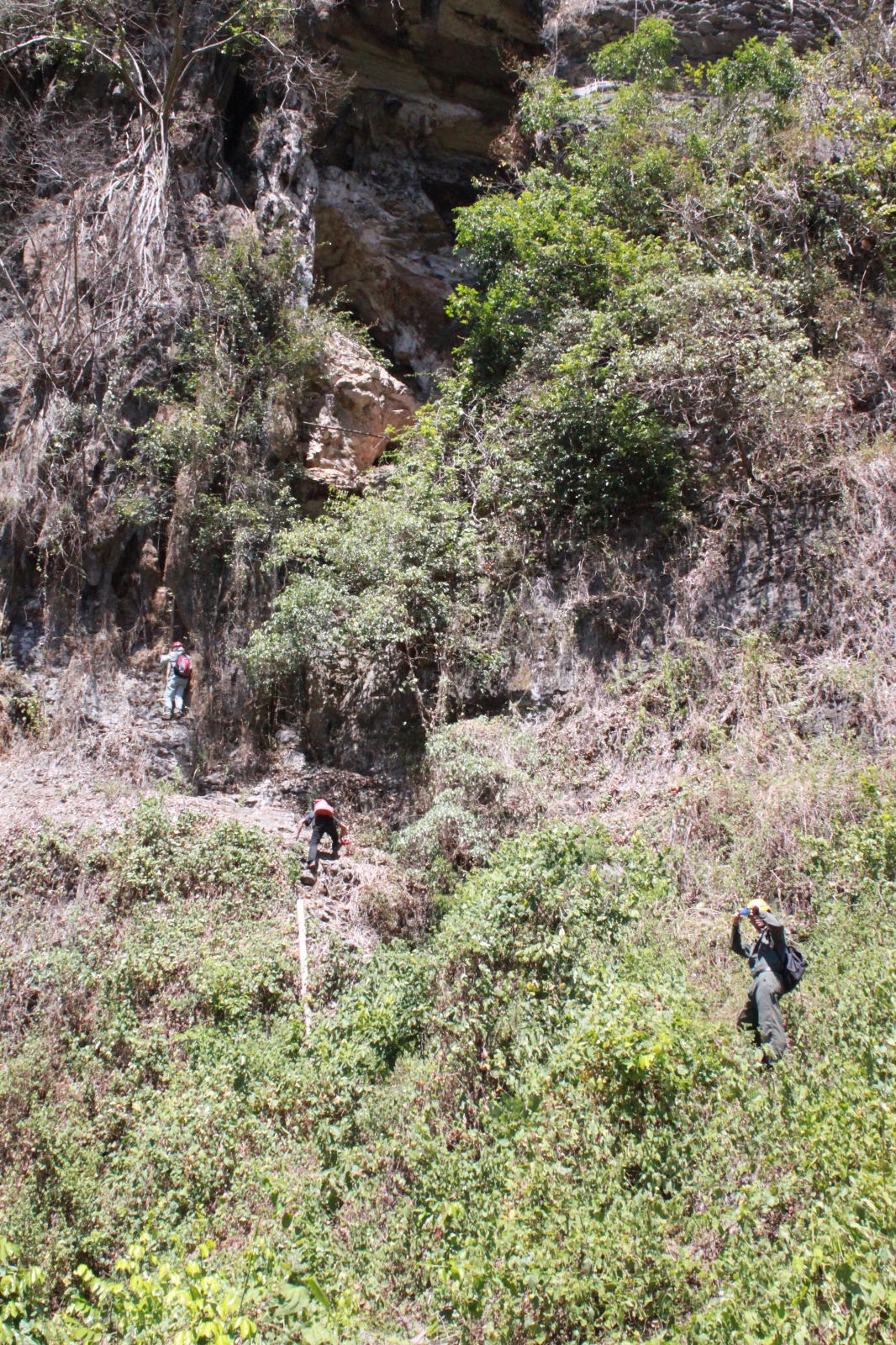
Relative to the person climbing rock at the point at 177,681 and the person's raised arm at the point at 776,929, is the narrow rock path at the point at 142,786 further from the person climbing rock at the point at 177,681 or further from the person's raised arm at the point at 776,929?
the person's raised arm at the point at 776,929

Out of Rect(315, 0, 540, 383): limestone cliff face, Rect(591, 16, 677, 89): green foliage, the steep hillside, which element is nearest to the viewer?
the steep hillside

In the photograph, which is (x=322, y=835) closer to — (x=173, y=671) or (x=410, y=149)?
(x=173, y=671)

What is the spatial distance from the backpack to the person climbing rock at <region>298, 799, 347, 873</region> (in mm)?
5035

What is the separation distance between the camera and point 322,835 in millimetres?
10031

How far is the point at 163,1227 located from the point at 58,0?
1723 cm

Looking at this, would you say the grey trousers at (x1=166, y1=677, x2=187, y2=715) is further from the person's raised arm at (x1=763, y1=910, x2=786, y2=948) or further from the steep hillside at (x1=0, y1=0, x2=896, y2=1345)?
the person's raised arm at (x1=763, y1=910, x2=786, y2=948)

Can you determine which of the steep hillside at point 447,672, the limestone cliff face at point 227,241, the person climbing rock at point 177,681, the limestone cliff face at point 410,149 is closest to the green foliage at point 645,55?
the steep hillside at point 447,672

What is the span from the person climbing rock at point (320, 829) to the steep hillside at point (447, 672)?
0.73ft

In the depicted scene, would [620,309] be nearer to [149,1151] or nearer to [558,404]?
[558,404]

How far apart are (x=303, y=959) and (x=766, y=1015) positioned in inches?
164

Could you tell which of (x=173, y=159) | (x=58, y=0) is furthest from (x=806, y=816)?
(x=58, y=0)

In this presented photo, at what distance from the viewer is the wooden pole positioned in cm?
805

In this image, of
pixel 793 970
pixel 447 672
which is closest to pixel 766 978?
pixel 793 970

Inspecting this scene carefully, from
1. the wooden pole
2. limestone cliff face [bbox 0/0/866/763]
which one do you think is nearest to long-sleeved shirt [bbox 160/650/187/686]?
limestone cliff face [bbox 0/0/866/763]
